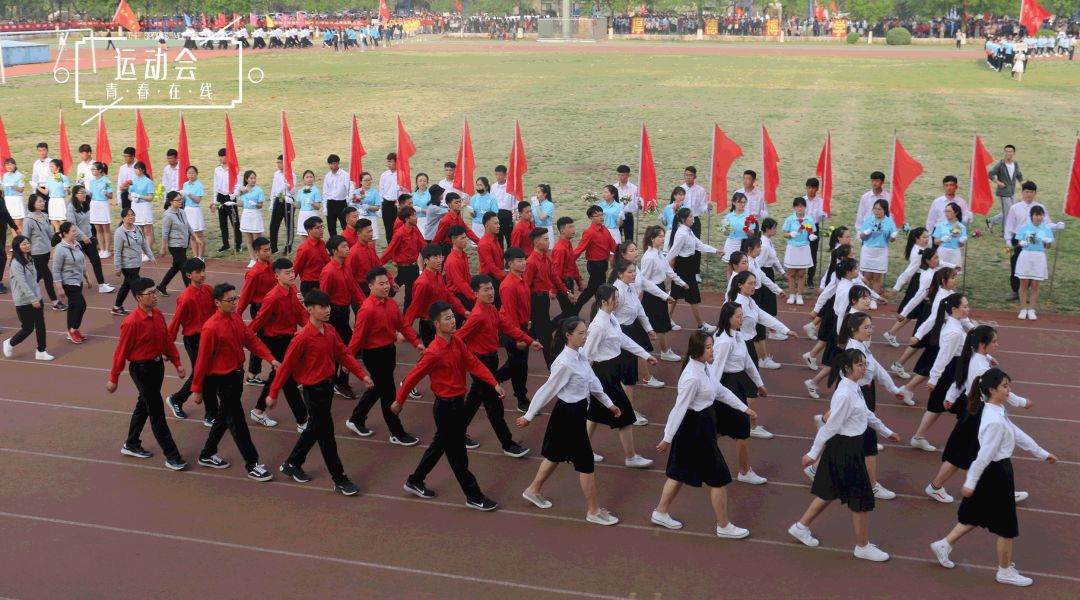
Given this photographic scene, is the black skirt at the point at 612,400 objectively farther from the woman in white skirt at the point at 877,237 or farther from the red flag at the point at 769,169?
the red flag at the point at 769,169

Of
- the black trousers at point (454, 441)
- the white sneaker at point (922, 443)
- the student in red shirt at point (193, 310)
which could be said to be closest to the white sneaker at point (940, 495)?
the white sneaker at point (922, 443)

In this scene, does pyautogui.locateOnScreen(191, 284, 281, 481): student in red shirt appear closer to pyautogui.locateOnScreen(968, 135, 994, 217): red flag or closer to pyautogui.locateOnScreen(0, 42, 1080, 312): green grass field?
pyautogui.locateOnScreen(0, 42, 1080, 312): green grass field

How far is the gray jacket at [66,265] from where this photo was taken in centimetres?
1239

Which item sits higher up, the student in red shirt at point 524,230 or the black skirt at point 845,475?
the student in red shirt at point 524,230

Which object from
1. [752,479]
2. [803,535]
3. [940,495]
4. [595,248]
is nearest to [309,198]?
[595,248]

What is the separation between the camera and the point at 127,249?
520 inches

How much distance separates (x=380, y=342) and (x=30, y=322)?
195 inches

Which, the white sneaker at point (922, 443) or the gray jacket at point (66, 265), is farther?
the gray jacket at point (66, 265)

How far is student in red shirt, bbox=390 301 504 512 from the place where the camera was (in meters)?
8.25

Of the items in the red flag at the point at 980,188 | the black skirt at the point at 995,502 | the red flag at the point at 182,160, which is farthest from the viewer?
the red flag at the point at 182,160

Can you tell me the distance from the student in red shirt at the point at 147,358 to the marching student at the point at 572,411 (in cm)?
329

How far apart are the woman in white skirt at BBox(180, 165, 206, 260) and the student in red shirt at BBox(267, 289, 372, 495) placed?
26.0ft

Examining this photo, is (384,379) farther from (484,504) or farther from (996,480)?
(996,480)

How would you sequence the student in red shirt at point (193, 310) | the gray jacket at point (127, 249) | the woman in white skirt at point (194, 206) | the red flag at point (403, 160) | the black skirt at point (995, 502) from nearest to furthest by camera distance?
1. the black skirt at point (995, 502)
2. the student in red shirt at point (193, 310)
3. the gray jacket at point (127, 249)
4. the woman in white skirt at point (194, 206)
5. the red flag at point (403, 160)
